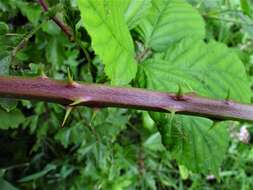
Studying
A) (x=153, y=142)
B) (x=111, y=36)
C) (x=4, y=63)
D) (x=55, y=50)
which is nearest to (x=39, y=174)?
(x=153, y=142)

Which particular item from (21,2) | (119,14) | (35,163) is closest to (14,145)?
(35,163)

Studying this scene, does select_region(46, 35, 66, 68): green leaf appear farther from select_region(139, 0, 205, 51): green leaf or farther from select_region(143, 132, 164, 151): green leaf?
select_region(143, 132, 164, 151): green leaf

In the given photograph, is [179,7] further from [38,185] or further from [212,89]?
[38,185]

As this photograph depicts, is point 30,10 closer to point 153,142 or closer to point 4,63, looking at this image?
point 4,63

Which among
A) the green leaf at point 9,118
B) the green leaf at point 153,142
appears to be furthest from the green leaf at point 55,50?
the green leaf at point 153,142

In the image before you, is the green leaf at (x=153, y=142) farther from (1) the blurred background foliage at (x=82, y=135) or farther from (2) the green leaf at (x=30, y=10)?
(2) the green leaf at (x=30, y=10)

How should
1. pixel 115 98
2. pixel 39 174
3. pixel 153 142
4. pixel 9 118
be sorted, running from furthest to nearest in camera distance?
pixel 153 142, pixel 39 174, pixel 9 118, pixel 115 98

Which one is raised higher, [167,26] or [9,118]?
[167,26]
